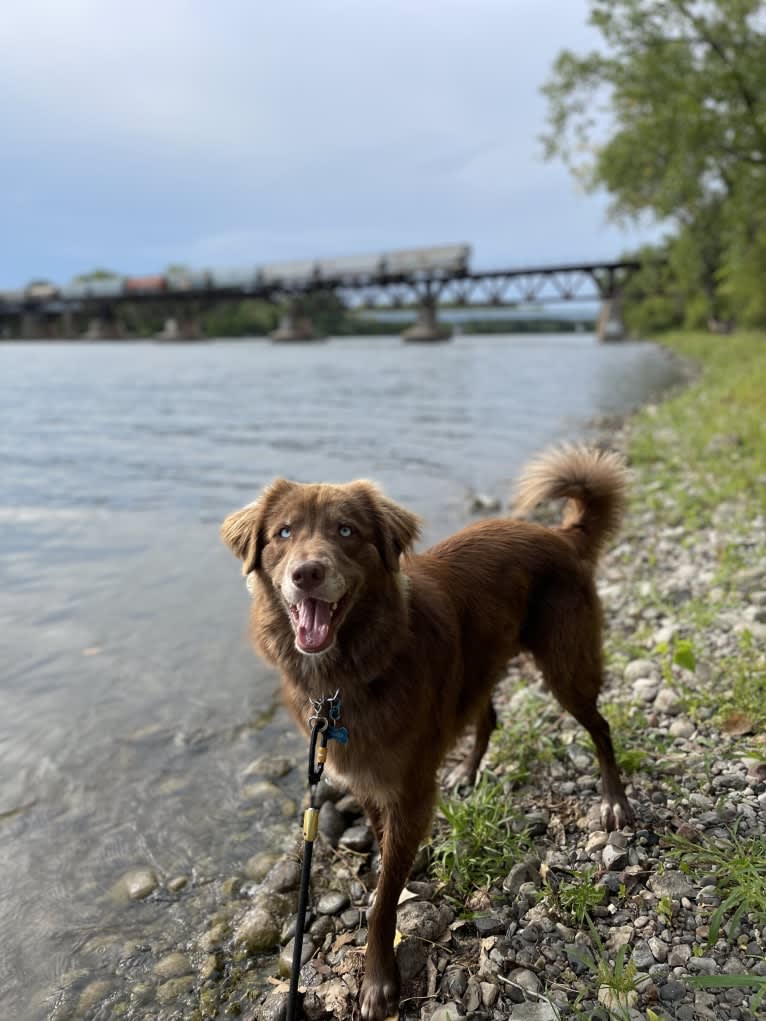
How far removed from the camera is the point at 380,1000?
9.58 ft

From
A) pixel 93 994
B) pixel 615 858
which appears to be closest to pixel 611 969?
pixel 615 858

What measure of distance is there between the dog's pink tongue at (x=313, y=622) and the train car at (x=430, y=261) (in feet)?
297

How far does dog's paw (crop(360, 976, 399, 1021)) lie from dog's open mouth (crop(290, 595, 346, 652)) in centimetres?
142

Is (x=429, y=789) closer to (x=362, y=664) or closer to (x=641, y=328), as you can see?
(x=362, y=664)

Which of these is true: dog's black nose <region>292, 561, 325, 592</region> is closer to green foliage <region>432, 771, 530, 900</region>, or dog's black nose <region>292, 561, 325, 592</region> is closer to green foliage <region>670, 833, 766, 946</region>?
green foliage <region>432, 771, 530, 900</region>

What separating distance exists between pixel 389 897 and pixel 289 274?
332 ft

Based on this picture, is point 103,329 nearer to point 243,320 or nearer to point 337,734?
point 243,320

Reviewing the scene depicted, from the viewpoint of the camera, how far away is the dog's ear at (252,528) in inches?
132

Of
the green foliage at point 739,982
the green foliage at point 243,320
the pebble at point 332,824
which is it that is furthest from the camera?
the green foliage at point 243,320

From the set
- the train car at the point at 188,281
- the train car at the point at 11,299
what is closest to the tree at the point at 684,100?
the train car at the point at 188,281

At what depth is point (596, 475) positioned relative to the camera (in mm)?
4285

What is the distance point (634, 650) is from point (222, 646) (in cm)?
362

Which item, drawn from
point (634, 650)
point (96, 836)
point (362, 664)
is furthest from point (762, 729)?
point (96, 836)

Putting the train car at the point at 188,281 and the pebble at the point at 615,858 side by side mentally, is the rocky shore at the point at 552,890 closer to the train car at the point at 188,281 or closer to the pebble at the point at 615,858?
the pebble at the point at 615,858
